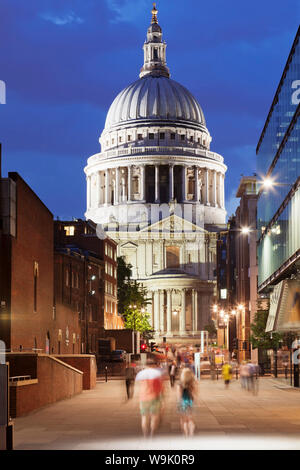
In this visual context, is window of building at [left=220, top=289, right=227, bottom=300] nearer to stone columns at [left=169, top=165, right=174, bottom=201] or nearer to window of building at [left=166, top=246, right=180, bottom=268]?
window of building at [left=166, top=246, right=180, bottom=268]

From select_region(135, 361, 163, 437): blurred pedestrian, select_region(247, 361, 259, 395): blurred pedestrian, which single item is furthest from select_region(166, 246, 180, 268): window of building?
select_region(135, 361, 163, 437): blurred pedestrian

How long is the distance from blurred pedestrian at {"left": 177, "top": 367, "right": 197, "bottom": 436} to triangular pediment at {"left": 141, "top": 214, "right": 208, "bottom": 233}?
15920 cm

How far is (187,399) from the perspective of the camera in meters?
24.1

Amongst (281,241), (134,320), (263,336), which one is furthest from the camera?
(134,320)

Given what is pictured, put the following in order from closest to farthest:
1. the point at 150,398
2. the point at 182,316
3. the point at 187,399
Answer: the point at 150,398
the point at 187,399
the point at 182,316

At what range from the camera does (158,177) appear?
198 meters

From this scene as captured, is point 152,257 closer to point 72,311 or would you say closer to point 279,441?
point 72,311

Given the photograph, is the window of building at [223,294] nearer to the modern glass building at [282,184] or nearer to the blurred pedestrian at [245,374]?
the modern glass building at [282,184]

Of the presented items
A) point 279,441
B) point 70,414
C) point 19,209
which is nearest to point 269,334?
point 19,209

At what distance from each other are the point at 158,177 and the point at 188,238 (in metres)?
18.4

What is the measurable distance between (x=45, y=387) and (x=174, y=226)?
14813 centimetres

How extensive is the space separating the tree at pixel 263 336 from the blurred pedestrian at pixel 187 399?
4289cm

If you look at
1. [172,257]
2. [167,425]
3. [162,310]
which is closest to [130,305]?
[162,310]

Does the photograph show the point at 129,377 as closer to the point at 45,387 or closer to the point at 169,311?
the point at 45,387
